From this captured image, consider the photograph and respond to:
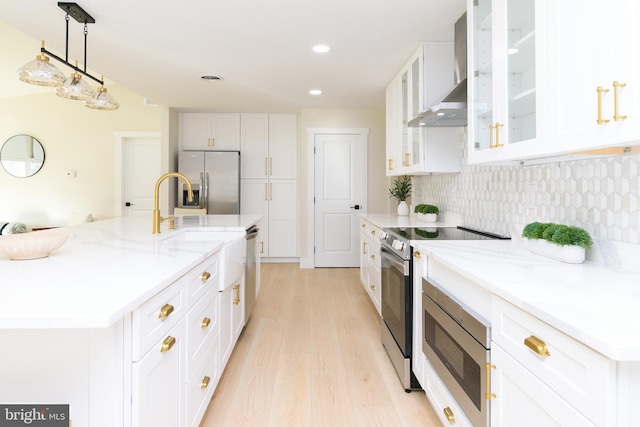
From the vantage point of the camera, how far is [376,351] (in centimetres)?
277

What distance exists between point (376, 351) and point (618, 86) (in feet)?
7.37

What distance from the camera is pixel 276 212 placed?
6.07 m

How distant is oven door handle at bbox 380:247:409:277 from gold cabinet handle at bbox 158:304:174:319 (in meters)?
1.32

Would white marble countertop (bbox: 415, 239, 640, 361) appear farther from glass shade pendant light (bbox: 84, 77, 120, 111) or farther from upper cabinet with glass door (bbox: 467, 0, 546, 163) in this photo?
glass shade pendant light (bbox: 84, 77, 120, 111)

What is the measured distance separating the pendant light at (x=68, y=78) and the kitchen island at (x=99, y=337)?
1296mm

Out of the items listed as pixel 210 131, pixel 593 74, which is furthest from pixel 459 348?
pixel 210 131

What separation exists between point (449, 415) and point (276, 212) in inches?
186

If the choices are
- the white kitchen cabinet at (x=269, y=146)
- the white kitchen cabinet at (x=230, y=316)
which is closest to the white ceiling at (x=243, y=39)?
the white kitchen cabinet at (x=269, y=146)

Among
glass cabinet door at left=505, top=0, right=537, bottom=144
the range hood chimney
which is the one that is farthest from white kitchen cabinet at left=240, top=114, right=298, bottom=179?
glass cabinet door at left=505, top=0, right=537, bottom=144

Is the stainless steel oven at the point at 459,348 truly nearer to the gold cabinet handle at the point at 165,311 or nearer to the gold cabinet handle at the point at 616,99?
the gold cabinet handle at the point at 616,99

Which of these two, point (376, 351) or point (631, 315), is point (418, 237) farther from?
point (631, 315)

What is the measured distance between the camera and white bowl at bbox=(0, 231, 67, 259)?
1.46 meters

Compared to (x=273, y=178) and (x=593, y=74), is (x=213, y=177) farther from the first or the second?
(x=593, y=74)

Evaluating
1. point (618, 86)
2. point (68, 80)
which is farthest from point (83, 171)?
point (618, 86)
